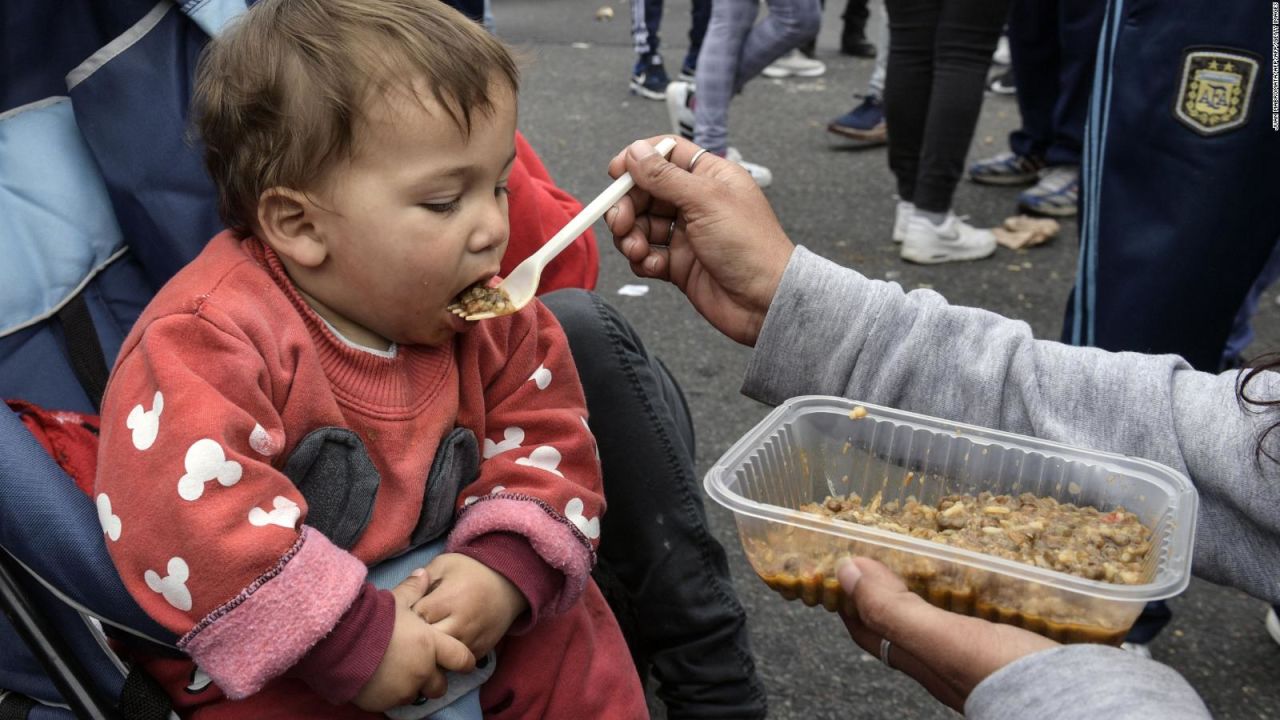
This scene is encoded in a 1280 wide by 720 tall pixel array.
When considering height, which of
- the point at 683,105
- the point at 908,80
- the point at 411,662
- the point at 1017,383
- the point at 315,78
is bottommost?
the point at 683,105

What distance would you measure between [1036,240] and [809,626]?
2349 millimetres

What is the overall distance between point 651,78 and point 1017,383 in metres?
4.95

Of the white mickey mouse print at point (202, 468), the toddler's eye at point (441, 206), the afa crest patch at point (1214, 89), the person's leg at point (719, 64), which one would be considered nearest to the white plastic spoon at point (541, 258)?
the toddler's eye at point (441, 206)

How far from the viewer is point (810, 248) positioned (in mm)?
4137

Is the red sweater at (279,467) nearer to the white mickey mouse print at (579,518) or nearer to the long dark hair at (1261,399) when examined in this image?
the white mickey mouse print at (579,518)

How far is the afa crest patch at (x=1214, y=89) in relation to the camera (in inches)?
83.8

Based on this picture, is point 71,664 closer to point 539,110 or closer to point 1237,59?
point 1237,59

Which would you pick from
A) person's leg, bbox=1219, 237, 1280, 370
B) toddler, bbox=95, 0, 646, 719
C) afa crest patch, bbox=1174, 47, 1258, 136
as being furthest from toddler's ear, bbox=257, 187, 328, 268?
person's leg, bbox=1219, 237, 1280, 370

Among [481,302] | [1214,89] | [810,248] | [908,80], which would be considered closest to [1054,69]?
[908,80]

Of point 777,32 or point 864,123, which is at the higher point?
point 777,32

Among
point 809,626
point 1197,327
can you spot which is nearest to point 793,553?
point 809,626

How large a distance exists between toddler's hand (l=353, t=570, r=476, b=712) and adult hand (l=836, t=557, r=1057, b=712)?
0.43 meters

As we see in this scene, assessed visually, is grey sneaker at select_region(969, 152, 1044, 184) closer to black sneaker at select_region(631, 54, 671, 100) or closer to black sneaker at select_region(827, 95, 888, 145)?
black sneaker at select_region(827, 95, 888, 145)

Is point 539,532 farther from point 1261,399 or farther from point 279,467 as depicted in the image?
point 1261,399
